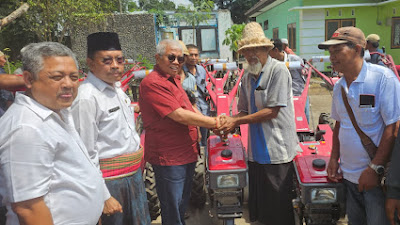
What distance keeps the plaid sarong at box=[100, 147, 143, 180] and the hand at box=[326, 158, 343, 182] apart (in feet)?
4.75

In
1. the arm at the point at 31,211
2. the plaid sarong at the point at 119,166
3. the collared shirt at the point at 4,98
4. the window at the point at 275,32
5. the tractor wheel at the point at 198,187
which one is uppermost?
the window at the point at 275,32

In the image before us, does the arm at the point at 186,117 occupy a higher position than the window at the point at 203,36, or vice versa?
the window at the point at 203,36

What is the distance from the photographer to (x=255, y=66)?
9.12ft

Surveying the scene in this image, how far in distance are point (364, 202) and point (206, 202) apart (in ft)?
7.65

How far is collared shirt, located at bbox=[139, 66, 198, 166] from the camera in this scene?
8.46 ft

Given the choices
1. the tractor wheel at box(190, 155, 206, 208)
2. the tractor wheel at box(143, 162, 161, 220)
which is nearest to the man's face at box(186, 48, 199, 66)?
the tractor wheel at box(190, 155, 206, 208)

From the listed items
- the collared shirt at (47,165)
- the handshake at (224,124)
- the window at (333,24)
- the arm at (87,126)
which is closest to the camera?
the collared shirt at (47,165)

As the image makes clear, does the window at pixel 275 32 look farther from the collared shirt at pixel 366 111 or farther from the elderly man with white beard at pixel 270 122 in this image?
the collared shirt at pixel 366 111

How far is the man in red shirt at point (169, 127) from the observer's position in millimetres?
2594

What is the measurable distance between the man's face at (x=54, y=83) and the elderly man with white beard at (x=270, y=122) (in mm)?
1573

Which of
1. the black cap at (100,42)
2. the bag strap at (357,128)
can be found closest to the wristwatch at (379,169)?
the bag strap at (357,128)

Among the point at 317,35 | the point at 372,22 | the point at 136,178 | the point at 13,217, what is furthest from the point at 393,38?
the point at 13,217

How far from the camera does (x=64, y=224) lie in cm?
157

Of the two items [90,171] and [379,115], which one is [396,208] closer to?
[379,115]
